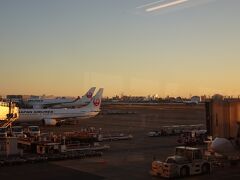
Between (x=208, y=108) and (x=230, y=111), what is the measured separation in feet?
6.10

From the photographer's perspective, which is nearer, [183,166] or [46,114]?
[183,166]

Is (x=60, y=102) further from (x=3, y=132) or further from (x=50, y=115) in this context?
(x=3, y=132)

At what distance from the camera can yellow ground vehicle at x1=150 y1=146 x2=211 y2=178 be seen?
62.8 ft

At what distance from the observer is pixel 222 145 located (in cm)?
2075

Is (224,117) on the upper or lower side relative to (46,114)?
upper

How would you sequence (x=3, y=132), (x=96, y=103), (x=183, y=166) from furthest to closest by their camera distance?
(x=96, y=103) → (x=3, y=132) → (x=183, y=166)

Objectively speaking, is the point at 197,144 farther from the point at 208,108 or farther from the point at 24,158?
the point at 24,158

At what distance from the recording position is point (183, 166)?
63.8 feet

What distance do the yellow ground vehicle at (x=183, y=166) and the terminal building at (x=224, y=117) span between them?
2.89 meters

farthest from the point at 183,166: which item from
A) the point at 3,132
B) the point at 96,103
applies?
the point at 96,103

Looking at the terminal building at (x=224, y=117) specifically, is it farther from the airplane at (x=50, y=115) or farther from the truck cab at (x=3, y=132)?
the airplane at (x=50, y=115)

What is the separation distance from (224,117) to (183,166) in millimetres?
5072

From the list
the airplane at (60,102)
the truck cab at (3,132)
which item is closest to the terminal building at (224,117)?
the truck cab at (3,132)

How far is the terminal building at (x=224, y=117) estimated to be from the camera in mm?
22531
